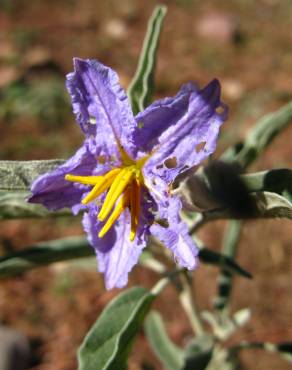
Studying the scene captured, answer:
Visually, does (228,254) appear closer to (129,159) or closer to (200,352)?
(200,352)

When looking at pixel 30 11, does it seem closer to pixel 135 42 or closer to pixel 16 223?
pixel 135 42

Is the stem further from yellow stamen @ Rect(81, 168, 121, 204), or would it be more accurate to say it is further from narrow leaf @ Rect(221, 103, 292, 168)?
yellow stamen @ Rect(81, 168, 121, 204)

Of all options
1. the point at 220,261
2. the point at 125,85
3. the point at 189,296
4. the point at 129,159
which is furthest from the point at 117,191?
the point at 125,85

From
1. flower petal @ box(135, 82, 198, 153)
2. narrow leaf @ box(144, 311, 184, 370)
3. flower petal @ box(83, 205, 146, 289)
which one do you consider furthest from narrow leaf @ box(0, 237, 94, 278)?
narrow leaf @ box(144, 311, 184, 370)

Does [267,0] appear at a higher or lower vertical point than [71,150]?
higher

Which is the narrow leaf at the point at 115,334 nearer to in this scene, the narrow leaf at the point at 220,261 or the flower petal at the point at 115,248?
the flower petal at the point at 115,248

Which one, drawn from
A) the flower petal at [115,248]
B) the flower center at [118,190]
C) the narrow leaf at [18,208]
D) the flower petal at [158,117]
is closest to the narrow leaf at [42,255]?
the narrow leaf at [18,208]

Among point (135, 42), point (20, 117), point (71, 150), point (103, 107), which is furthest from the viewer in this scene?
point (135, 42)

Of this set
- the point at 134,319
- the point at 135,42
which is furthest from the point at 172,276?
the point at 135,42
